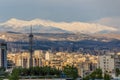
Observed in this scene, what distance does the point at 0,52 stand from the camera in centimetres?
13825

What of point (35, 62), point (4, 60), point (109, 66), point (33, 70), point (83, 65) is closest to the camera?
point (33, 70)

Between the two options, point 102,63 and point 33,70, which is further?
point 102,63

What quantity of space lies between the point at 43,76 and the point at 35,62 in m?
81.7

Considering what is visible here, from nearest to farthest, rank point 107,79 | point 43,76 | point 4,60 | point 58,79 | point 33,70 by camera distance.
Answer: point 107,79 < point 58,79 < point 43,76 < point 33,70 < point 4,60

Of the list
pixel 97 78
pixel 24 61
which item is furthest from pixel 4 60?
pixel 97 78

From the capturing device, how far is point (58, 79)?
70.1 m

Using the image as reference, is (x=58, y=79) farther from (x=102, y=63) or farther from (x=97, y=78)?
(x=102, y=63)

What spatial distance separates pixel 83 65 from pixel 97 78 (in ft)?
240

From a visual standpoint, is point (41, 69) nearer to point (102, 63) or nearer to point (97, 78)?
point (97, 78)

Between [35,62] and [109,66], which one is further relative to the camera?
[35,62]

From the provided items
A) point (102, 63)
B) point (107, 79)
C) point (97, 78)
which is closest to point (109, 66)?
point (102, 63)

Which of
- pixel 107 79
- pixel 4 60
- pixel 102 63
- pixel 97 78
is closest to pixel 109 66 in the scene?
pixel 102 63

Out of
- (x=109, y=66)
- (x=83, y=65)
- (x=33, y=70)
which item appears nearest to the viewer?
(x=33, y=70)

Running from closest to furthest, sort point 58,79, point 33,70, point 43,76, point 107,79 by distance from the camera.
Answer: point 107,79
point 58,79
point 43,76
point 33,70
